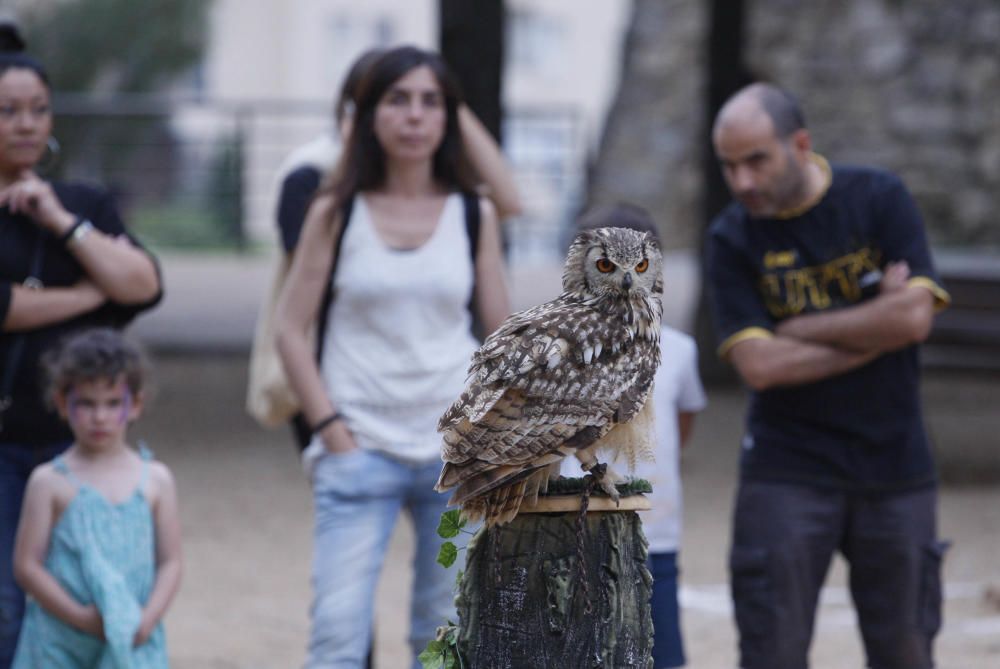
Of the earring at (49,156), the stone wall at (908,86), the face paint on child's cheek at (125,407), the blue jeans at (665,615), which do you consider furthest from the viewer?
the stone wall at (908,86)

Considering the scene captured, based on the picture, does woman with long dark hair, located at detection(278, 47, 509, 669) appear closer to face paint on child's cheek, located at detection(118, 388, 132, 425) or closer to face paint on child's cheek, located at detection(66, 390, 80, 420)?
face paint on child's cheek, located at detection(118, 388, 132, 425)

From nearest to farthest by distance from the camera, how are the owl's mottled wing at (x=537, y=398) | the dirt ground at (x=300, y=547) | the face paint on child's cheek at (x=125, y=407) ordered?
the owl's mottled wing at (x=537, y=398) → the face paint on child's cheek at (x=125, y=407) → the dirt ground at (x=300, y=547)

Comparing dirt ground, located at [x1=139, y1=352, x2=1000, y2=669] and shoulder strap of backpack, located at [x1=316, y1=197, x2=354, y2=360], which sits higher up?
shoulder strap of backpack, located at [x1=316, y1=197, x2=354, y2=360]

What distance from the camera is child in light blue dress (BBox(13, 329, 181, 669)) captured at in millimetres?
4262

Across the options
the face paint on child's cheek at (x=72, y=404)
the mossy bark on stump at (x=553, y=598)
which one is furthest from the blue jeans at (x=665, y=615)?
the face paint on child's cheek at (x=72, y=404)

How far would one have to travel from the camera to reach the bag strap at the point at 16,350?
446cm

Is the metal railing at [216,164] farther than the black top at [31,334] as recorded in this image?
Yes

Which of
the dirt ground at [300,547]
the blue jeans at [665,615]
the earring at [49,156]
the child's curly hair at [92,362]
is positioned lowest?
the dirt ground at [300,547]

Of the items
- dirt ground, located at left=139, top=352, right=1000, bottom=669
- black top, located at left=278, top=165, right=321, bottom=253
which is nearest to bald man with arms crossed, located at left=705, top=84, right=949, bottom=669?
black top, located at left=278, top=165, right=321, bottom=253

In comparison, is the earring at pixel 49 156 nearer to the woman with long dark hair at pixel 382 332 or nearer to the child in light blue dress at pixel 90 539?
the child in light blue dress at pixel 90 539

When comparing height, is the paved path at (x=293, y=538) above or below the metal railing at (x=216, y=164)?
below

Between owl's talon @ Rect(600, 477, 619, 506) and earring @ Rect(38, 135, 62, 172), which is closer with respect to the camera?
owl's talon @ Rect(600, 477, 619, 506)

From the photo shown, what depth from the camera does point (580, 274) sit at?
331 cm

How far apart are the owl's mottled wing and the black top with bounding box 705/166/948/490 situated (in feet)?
5.16
